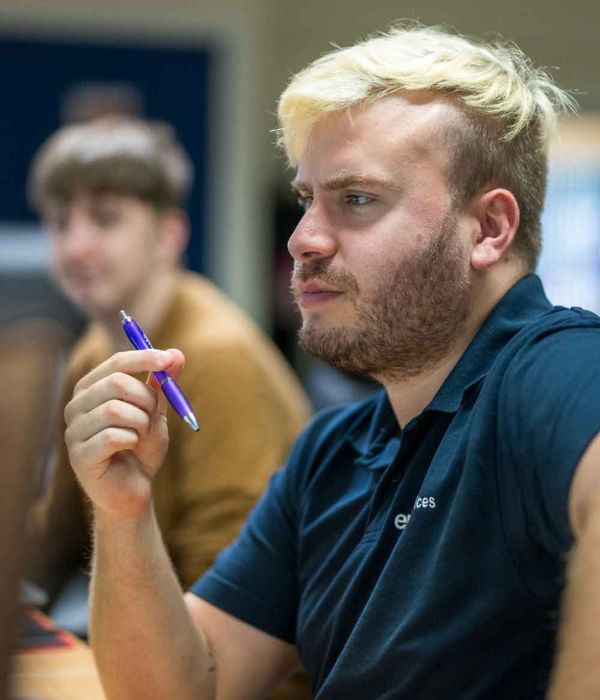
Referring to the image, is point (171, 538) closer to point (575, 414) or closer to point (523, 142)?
point (523, 142)

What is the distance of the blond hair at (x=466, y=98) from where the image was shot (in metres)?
1.29

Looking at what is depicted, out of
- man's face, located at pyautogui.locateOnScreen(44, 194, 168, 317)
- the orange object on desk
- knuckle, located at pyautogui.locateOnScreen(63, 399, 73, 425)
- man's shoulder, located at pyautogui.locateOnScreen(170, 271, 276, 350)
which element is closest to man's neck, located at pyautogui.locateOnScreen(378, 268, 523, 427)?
knuckle, located at pyautogui.locateOnScreen(63, 399, 73, 425)

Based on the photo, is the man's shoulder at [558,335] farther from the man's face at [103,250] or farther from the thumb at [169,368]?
the man's face at [103,250]

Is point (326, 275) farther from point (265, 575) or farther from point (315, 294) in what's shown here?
point (265, 575)

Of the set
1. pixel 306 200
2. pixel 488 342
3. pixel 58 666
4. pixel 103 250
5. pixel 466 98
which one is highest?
pixel 466 98

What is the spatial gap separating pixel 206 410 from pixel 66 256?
0.58m

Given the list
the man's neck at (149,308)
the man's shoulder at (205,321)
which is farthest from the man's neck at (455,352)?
the man's neck at (149,308)

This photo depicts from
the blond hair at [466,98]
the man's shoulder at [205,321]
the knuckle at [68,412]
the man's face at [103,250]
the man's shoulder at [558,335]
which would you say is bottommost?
the man's shoulder at [205,321]

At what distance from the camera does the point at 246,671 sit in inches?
56.1

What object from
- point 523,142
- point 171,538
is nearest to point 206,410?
point 171,538

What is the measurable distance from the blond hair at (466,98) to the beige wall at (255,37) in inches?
150

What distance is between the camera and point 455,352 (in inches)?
51.0

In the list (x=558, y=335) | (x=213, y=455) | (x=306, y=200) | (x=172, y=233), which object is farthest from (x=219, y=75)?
(x=558, y=335)

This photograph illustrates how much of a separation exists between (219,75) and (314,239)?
4.24 m
